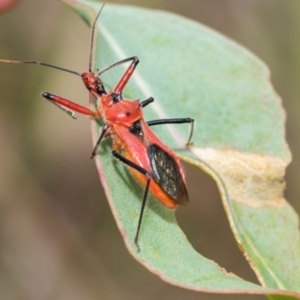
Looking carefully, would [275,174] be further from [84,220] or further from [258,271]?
[84,220]

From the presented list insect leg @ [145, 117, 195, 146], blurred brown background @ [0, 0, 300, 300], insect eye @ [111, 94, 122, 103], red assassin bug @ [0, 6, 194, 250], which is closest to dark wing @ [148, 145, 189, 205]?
red assassin bug @ [0, 6, 194, 250]

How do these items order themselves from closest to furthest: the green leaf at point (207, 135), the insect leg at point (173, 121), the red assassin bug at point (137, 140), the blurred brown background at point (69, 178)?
1. the green leaf at point (207, 135)
2. the red assassin bug at point (137, 140)
3. the insect leg at point (173, 121)
4. the blurred brown background at point (69, 178)

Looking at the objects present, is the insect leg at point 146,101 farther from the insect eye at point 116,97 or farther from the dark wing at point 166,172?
the dark wing at point 166,172

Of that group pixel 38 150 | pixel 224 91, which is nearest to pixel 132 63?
pixel 224 91

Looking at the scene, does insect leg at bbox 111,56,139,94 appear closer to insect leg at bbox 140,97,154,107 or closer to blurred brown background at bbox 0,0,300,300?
insect leg at bbox 140,97,154,107

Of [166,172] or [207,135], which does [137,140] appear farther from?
[207,135]

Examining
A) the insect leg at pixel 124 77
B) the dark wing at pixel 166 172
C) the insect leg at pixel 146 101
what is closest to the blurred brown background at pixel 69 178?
the insect leg at pixel 124 77
